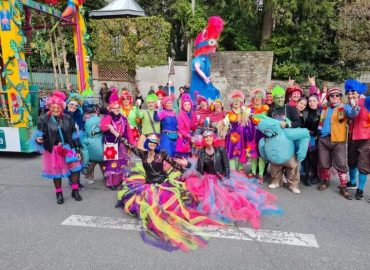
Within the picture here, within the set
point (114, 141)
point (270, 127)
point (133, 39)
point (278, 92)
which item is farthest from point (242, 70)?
point (114, 141)

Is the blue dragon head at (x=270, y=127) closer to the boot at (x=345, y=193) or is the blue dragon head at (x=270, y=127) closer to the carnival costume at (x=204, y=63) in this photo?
the boot at (x=345, y=193)

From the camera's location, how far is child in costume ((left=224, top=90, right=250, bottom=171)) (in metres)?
4.89

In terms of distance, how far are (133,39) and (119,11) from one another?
3836 mm

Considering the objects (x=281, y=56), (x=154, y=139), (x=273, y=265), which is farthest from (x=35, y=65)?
(x=273, y=265)

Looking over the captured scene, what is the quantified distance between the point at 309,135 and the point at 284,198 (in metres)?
1.04

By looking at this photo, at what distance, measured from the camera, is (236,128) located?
496 cm

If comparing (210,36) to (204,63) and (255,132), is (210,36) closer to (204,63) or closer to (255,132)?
(204,63)

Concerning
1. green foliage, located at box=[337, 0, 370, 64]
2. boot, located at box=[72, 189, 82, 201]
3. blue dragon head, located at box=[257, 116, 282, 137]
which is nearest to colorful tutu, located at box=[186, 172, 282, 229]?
blue dragon head, located at box=[257, 116, 282, 137]

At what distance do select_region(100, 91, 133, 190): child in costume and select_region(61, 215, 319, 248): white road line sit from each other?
3.46 ft

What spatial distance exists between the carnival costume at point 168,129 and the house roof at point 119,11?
1409 centimetres

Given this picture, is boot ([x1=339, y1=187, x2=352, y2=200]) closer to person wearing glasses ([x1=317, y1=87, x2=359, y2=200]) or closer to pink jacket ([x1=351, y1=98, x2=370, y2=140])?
person wearing glasses ([x1=317, y1=87, x2=359, y2=200])

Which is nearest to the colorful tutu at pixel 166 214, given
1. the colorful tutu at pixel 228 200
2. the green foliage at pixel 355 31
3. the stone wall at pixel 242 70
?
the colorful tutu at pixel 228 200

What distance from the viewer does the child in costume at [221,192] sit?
3.60 meters

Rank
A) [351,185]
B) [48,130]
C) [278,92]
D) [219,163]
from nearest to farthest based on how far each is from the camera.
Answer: [219,163]
[48,130]
[278,92]
[351,185]
